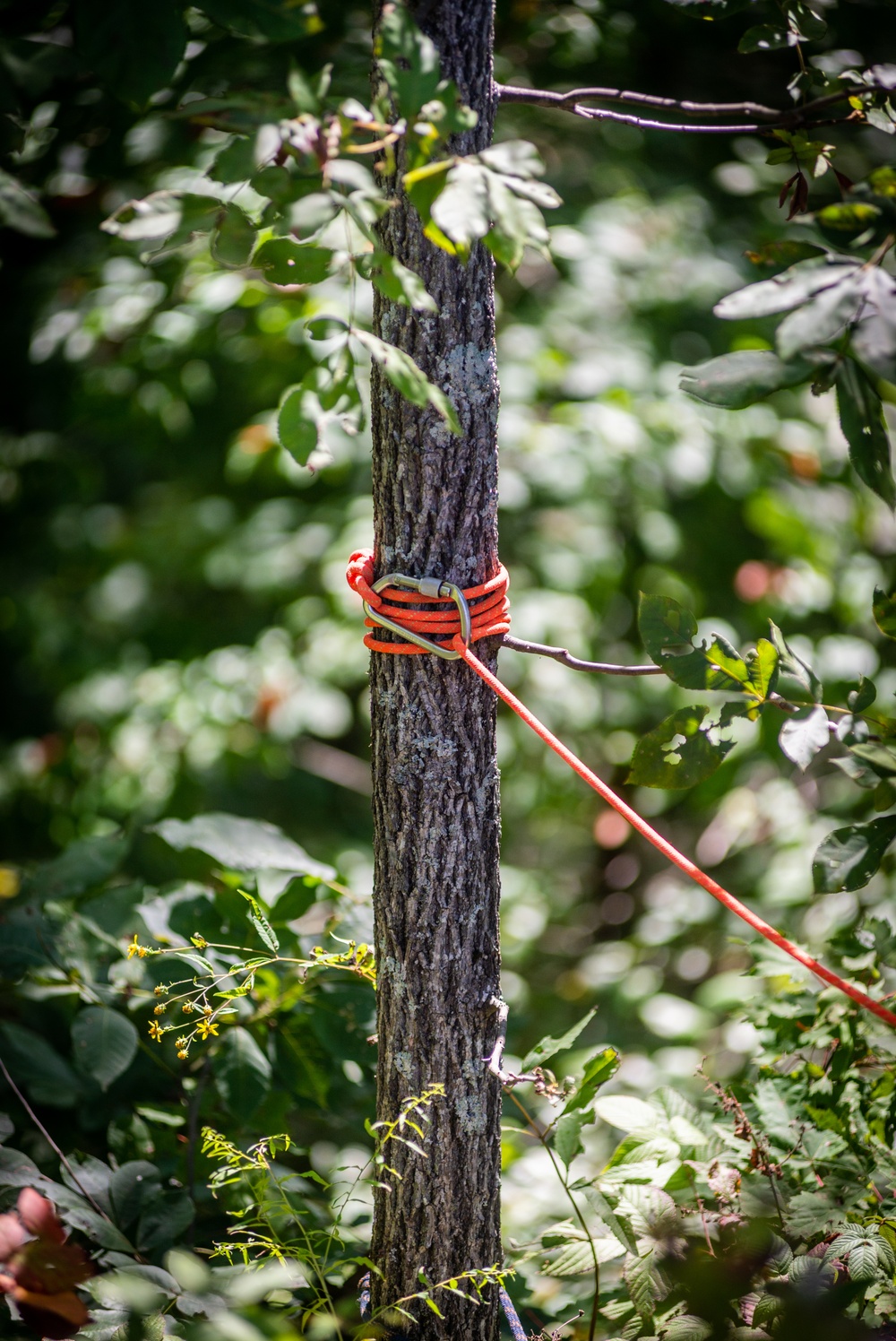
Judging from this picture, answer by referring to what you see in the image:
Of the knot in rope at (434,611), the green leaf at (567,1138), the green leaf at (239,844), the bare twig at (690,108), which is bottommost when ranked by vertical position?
the green leaf at (239,844)

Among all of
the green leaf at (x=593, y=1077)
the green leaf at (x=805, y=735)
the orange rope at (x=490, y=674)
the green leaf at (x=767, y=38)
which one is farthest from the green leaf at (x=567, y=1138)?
the green leaf at (x=767, y=38)

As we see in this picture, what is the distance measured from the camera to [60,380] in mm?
2607

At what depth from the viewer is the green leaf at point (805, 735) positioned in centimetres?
72

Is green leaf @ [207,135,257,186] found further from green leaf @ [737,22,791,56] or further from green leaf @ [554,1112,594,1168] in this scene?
green leaf @ [554,1112,594,1168]

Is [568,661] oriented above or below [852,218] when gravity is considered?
below

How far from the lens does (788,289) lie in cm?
55

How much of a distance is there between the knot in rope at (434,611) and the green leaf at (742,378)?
27cm

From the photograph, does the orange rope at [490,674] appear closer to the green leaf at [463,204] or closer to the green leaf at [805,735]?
the green leaf at [805,735]

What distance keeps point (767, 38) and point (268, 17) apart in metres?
0.45

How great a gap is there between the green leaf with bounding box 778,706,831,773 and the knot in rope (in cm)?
27

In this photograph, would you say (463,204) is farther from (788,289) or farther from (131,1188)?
(131,1188)

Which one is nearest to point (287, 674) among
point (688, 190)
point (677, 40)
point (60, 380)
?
point (60, 380)

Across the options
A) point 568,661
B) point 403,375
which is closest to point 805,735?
point 568,661

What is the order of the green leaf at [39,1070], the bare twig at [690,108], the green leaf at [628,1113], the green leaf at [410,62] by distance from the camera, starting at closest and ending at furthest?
the green leaf at [410,62]
the bare twig at [690,108]
the green leaf at [628,1113]
the green leaf at [39,1070]
